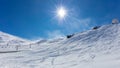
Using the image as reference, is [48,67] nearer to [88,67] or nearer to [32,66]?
[32,66]

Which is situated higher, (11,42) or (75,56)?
(11,42)

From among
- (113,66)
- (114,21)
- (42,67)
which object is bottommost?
(113,66)

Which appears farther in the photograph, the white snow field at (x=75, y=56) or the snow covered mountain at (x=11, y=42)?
the snow covered mountain at (x=11, y=42)

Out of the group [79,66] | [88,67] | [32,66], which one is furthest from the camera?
[32,66]

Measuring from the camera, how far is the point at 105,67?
1534 centimetres

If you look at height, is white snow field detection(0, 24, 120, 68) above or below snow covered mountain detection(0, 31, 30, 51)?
below

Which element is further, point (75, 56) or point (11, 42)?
point (11, 42)

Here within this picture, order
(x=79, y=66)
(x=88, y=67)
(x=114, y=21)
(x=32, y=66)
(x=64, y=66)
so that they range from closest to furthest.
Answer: (x=88, y=67), (x=79, y=66), (x=64, y=66), (x=32, y=66), (x=114, y=21)

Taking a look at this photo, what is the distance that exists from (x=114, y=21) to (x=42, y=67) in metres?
27.6

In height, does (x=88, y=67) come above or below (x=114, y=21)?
below

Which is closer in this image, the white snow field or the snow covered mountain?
the white snow field

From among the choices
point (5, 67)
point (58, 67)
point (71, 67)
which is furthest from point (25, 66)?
point (71, 67)

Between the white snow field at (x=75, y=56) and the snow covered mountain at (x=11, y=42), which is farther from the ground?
the snow covered mountain at (x=11, y=42)

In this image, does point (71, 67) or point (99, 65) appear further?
point (71, 67)
